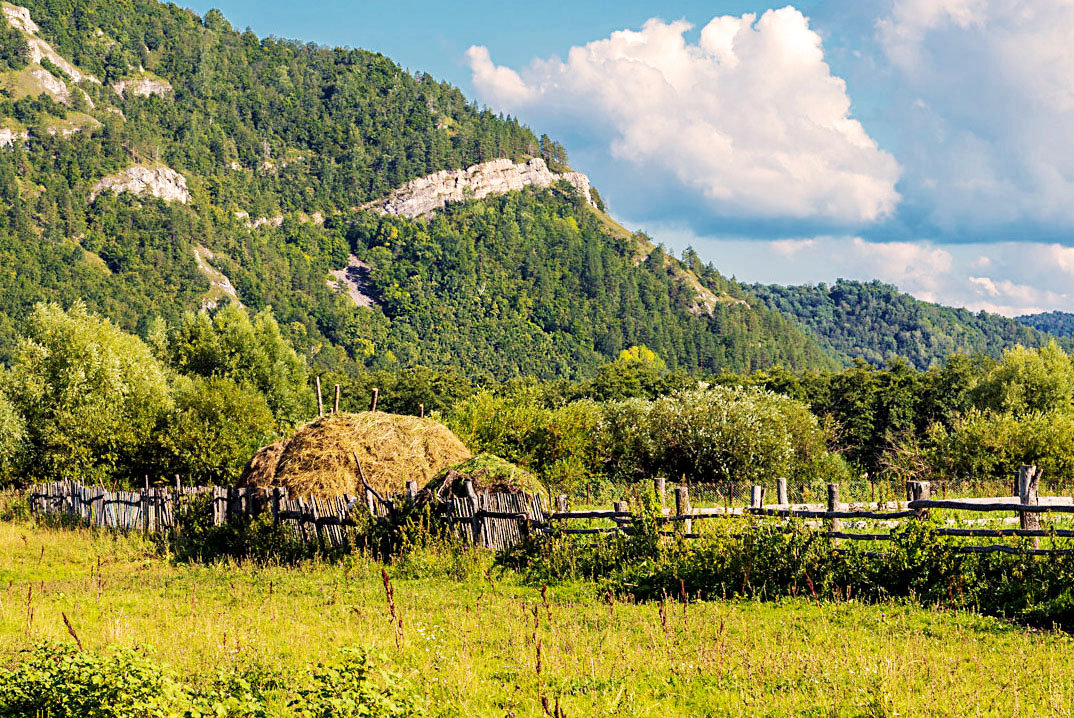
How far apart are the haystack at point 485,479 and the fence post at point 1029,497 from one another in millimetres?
8096

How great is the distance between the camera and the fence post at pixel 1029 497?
11.8m

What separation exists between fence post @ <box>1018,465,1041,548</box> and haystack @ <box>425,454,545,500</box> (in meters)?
8.10

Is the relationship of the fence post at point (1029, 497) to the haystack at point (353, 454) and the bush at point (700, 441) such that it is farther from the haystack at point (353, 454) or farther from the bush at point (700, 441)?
the bush at point (700, 441)

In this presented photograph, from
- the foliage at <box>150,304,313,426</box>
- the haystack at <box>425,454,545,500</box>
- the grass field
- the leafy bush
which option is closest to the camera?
the grass field

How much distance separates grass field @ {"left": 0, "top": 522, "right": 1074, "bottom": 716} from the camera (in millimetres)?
6496

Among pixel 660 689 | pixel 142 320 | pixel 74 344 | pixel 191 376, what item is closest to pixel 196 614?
pixel 660 689

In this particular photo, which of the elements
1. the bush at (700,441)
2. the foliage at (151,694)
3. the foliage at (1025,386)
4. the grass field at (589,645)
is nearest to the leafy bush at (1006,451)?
the bush at (700,441)

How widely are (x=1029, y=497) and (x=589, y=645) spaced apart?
877cm

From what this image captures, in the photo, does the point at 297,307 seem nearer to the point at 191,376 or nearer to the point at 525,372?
the point at 525,372

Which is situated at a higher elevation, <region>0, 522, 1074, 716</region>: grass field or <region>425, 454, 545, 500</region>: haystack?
<region>425, 454, 545, 500</region>: haystack

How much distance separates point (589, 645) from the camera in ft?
26.4

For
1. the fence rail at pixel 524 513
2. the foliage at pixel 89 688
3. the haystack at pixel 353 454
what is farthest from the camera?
the haystack at pixel 353 454

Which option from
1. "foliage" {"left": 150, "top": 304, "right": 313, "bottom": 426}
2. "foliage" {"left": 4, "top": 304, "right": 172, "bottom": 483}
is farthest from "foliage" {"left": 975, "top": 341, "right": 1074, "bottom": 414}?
"foliage" {"left": 4, "top": 304, "right": 172, "bottom": 483}

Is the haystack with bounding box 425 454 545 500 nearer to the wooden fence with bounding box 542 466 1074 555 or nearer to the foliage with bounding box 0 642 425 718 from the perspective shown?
the wooden fence with bounding box 542 466 1074 555
